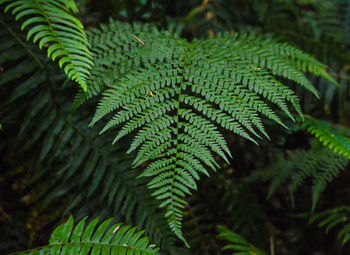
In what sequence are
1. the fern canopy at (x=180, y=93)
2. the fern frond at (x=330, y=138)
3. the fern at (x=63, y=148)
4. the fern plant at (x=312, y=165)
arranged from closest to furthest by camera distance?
the fern canopy at (x=180, y=93)
the fern frond at (x=330, y=138)
the fern at (x=63, y=148)
the fern plant at (x=312, y=165)

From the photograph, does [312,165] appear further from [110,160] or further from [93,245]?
[93,245]

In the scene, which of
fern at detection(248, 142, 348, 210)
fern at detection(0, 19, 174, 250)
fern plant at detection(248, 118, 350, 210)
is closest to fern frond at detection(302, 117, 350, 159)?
fern plant at detection(248, 118, 350, 210)

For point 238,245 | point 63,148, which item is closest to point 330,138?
point 238,245

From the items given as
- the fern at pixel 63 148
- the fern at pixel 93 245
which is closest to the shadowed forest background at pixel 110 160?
the fern at pixel 63 148

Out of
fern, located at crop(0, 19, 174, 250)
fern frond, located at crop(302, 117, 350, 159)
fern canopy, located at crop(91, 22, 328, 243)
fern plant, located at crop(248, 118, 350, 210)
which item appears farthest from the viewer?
fern plant, located at crop(248, 118, 350, 210)

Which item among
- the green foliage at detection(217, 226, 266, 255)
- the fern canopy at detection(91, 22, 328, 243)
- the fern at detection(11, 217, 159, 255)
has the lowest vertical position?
the fern at detection(11, 217, 159, 255)

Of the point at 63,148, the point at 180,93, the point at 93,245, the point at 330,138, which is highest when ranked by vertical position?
the point at 330,138

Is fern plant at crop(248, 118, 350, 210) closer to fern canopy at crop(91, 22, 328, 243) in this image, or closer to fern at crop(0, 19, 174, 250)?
fern canopy at crop(91, 22, 328, 243)

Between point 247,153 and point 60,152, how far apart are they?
1640mm

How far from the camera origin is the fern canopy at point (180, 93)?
3.84 ft

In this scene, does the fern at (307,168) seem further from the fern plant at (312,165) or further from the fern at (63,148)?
the fern at (63,148)

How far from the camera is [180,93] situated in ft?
4.38

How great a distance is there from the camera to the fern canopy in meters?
1.17

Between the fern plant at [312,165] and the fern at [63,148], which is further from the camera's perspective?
the fern plant at [312,165]
